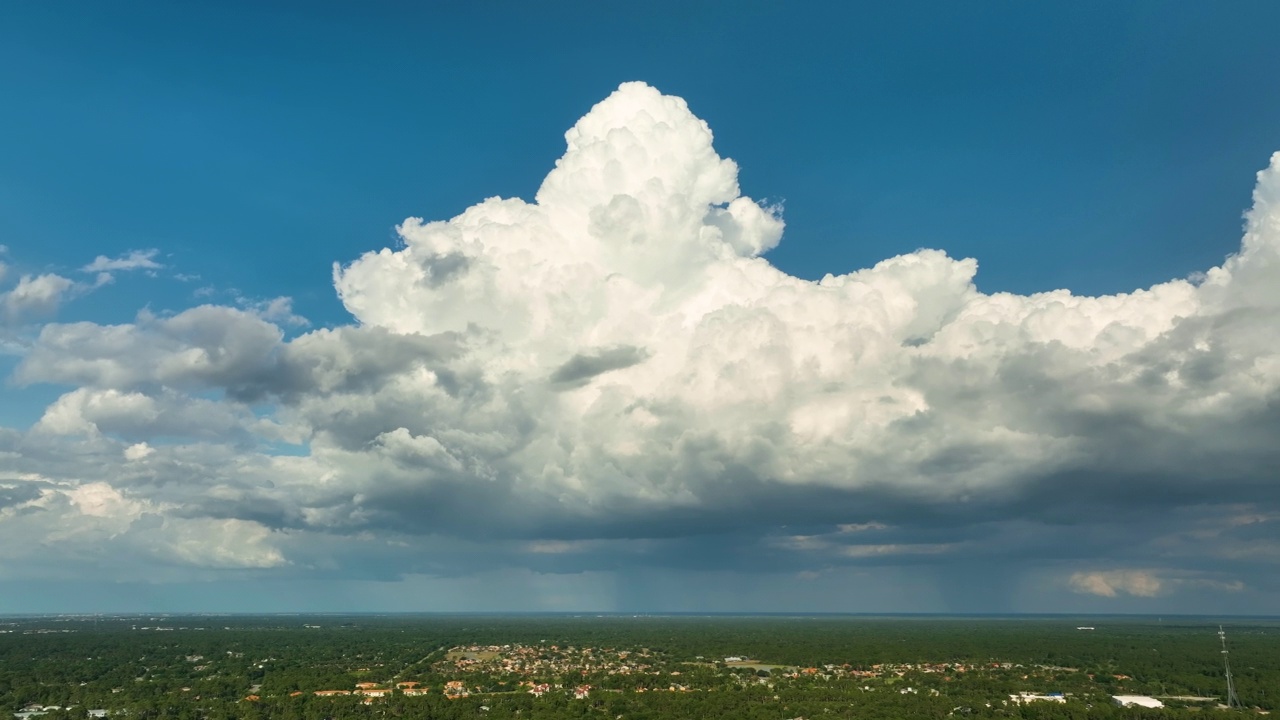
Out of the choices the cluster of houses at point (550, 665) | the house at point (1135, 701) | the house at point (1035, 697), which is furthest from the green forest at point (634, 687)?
the house at point (1135, 701)

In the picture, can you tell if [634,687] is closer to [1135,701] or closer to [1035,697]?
[1035,697]

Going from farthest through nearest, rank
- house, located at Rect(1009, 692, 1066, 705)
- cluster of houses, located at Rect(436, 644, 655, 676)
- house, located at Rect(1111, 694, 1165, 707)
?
1. cluster of houses, located at Rect(436, 644, 655, 676)
2. house, located at Rect(1009, 692, 1066, 705)
3. house, located at Rect(1111, 694, 1165, 707)

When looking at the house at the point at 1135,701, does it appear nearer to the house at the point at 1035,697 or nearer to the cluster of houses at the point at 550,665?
the house at the point at 1035,697

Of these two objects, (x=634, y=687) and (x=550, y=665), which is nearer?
(x=634, y=687)

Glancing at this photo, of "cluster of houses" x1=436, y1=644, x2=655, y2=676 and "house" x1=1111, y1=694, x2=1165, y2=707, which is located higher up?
"cluster of houses" x1=436, y1=644, x2=655, y2=676

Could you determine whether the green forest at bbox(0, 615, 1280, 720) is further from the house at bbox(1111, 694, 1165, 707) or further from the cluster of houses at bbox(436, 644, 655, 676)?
the house at bbox(1111, 694, 1165, 707)

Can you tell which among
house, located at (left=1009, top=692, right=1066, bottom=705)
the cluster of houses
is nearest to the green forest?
the cluster of houses

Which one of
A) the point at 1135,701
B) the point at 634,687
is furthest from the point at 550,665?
the point at 1135,701

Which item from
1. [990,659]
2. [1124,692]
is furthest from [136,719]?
[990,659]

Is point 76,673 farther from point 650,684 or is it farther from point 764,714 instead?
point 764,714
